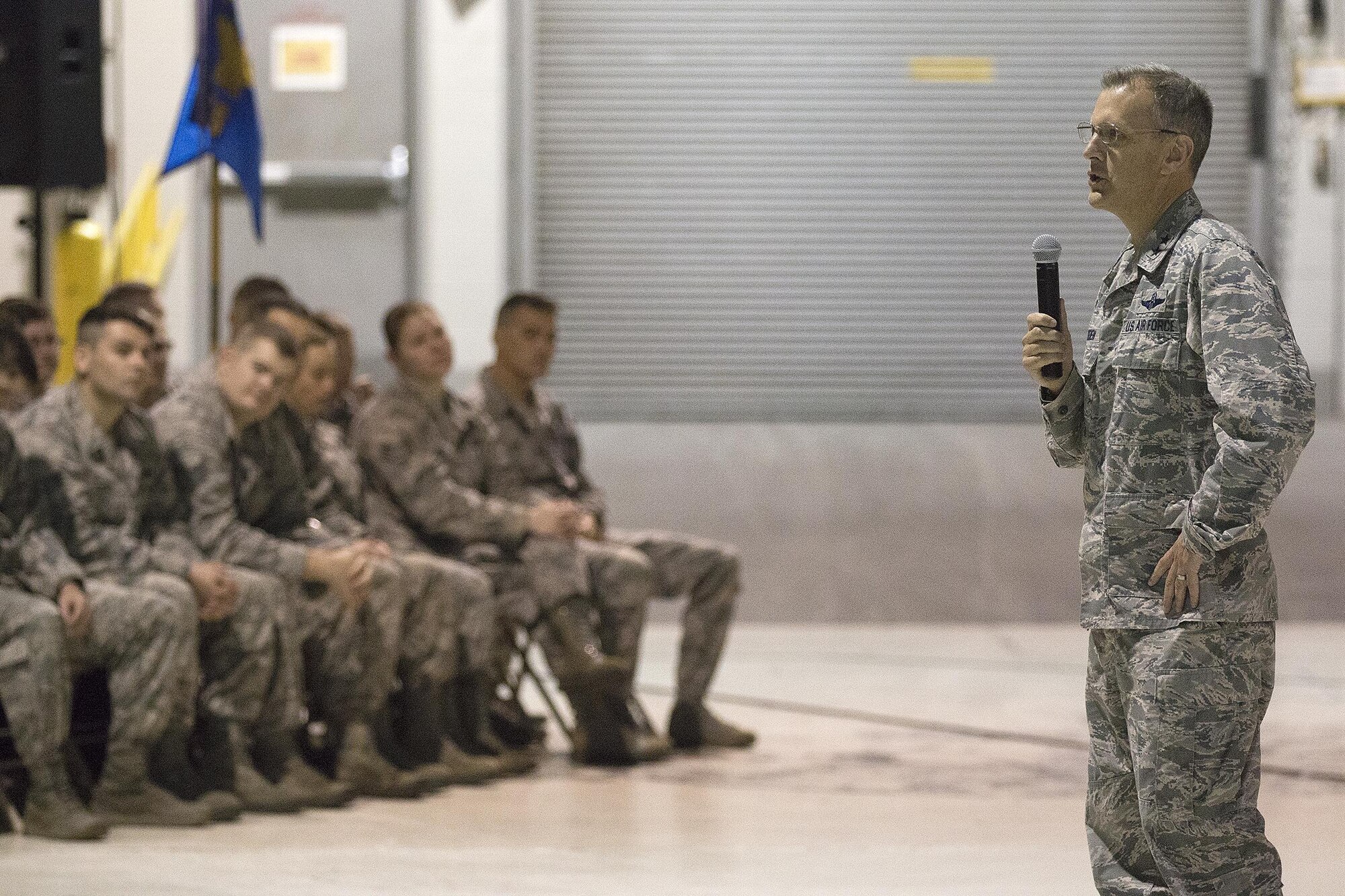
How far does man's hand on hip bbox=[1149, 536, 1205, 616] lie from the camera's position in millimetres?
3314

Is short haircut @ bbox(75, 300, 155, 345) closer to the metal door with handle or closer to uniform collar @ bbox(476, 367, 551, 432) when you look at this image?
uniform collar @ bbox(476, 367, 551, 432)

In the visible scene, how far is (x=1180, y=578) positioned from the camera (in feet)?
10.9

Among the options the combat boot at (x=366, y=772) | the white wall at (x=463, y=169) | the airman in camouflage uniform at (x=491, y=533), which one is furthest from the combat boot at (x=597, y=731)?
the white wall at (x=463, y=169)

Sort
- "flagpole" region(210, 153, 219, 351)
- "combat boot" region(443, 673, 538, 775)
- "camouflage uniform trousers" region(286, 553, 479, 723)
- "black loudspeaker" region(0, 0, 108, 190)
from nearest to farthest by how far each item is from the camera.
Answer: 1. "black loudspeaker" region(0, 0, 108, 190)
2. "camouflage uniform trousers" region(286, 553, 479, 723)
3. "combat boot" region(443, 673, 538, 775)
4. "flagpole" region(210, 153, 219, 351)

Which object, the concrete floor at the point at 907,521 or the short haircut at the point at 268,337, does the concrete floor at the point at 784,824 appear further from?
the concrete floor at the point at 907,521

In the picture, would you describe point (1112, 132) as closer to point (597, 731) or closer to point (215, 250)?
point (597, 731)

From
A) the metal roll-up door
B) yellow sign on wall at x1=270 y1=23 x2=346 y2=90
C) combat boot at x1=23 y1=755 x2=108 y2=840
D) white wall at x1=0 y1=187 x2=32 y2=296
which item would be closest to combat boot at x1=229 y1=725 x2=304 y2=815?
combat boot at x1=23 y1=755 x2=108 y2=840

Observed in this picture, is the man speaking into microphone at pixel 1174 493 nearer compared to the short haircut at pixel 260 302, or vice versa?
the man speaking into microphone at pixel 1174 493

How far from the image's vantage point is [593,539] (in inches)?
273

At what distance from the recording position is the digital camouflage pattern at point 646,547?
22.6ft

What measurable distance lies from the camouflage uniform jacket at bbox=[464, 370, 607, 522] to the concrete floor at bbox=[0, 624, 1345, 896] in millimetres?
954

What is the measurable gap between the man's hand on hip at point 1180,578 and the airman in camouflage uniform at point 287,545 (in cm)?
307

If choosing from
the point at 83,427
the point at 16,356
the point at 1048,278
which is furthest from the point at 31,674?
the point at 1048,278

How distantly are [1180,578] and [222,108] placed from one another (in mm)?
5231
